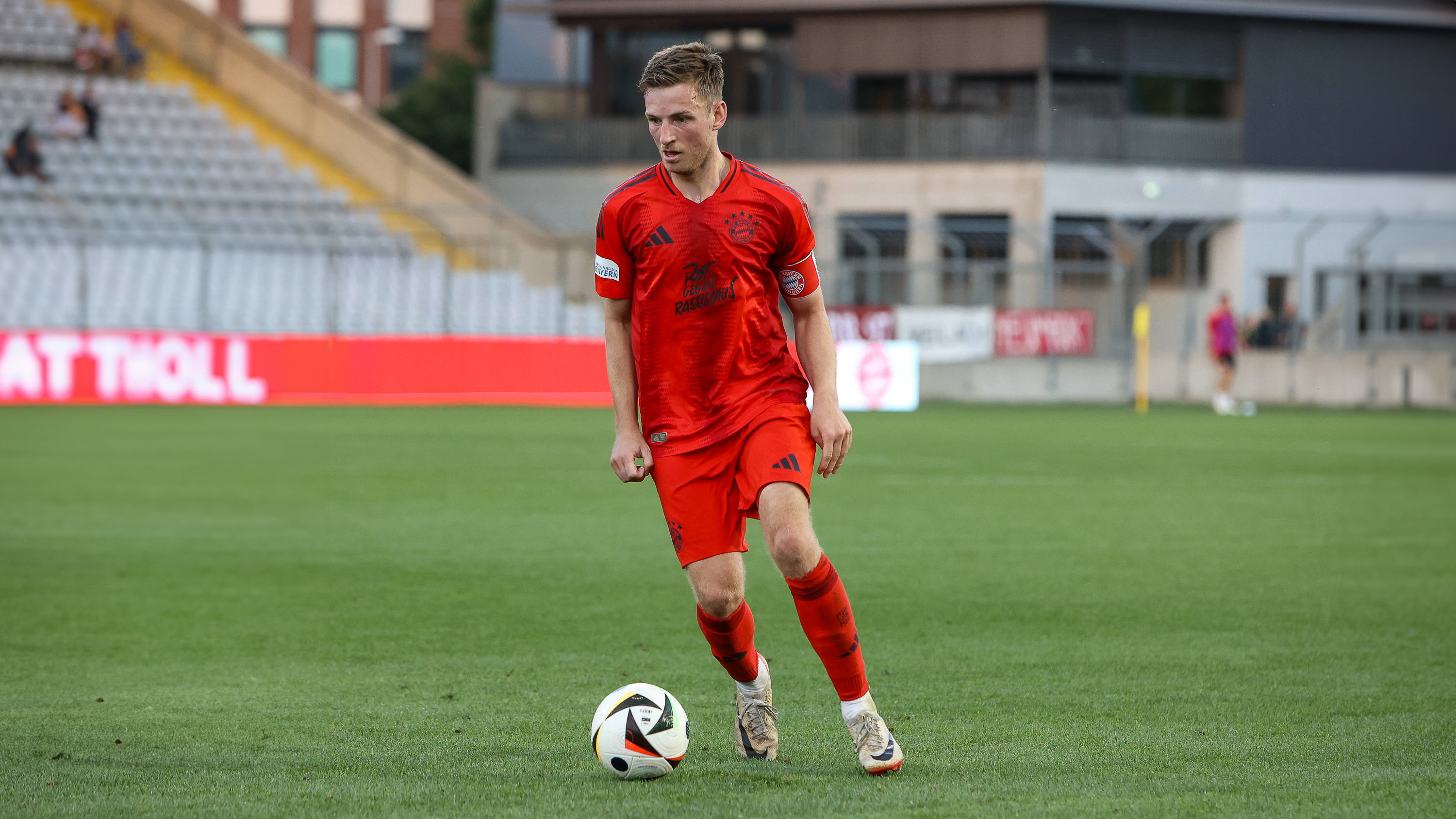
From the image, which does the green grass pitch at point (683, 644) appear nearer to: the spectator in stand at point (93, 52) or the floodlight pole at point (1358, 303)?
the floodlight pole at point (1358, 303)

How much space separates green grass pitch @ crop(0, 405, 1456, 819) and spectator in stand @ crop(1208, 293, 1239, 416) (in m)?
13.0

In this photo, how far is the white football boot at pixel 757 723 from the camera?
486cm

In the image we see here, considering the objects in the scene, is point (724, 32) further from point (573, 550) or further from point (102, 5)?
point (573, 550)

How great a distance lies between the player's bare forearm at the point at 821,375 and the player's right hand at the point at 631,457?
1.67ft

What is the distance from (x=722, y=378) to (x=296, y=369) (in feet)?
69.5

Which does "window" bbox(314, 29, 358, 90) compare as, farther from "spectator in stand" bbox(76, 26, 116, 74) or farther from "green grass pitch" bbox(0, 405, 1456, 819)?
"green grass pitch" bbox(0, 405, 1456, 819)

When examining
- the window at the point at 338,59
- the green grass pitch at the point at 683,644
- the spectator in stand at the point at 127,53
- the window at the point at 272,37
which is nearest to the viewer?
the green grass pitch at the point at 683,644

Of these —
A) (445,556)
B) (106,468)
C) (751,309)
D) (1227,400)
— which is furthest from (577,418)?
(751,309)

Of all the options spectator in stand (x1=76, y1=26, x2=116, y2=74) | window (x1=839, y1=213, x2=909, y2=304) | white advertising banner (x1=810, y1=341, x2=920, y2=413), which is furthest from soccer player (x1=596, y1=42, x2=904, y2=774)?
spectator in stand (x1=76, y1=26, x2=116, y2=74)

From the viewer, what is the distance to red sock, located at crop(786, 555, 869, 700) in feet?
15.4

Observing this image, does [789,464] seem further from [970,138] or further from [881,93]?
[881,93]

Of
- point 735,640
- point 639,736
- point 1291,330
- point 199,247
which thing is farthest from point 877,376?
point 639,736

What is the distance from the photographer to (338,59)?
201ft

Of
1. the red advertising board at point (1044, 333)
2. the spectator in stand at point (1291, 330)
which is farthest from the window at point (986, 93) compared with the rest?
the red advertising board at point (1044, 333)
